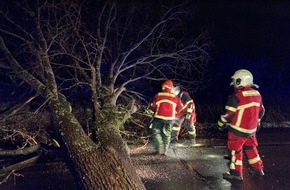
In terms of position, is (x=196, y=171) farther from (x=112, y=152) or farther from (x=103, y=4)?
(x=103, y=4)

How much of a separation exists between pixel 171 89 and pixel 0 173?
3.13 meters

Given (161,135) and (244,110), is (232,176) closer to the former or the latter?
(244,110)

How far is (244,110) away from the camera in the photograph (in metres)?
4.55

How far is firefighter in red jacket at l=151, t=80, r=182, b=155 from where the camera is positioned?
216 inches

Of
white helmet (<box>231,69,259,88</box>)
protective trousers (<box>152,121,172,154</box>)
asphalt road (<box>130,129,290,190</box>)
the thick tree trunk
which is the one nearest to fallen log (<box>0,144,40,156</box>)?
the thick tree trunk

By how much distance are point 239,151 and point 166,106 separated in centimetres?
146

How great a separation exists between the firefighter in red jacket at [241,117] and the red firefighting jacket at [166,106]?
998mm

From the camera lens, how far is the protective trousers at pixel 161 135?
5.62 metres

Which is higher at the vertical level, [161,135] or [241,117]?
[241,117]

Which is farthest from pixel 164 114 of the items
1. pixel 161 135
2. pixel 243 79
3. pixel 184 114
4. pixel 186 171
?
pixel 243 79

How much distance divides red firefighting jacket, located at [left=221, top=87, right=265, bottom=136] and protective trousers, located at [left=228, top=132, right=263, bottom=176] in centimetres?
12

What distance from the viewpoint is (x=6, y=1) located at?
267 inches

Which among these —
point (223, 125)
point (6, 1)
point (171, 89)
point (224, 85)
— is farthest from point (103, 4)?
point (224, 85)

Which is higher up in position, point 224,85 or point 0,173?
point 224,85
